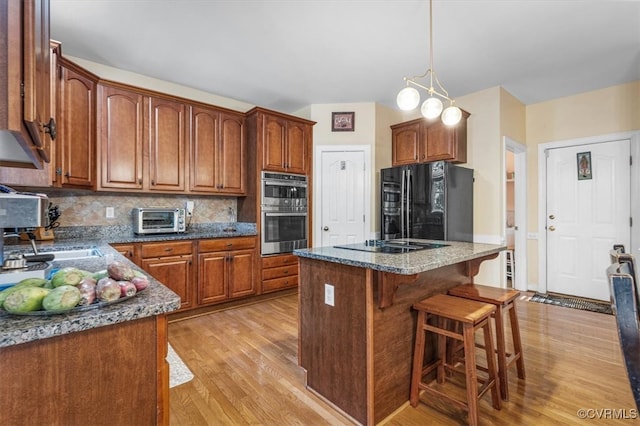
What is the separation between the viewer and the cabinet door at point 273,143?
3.83 meters

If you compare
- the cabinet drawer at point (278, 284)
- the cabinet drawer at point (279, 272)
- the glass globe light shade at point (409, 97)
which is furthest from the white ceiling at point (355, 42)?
the cabinet drawer at point (278, 284)

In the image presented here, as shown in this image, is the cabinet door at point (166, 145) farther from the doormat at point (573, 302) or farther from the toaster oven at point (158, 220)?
the doormat at point (573, 302)

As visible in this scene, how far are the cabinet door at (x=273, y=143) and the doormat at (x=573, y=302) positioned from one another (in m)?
3.70

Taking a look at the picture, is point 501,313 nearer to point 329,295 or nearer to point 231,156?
point 329,295

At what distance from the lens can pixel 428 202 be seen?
359 centimetres

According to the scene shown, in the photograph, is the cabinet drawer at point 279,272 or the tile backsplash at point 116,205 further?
the cabinet drawer at point 279,272

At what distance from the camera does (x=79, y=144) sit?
2.77 metres

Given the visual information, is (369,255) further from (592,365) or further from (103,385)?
(592,365)

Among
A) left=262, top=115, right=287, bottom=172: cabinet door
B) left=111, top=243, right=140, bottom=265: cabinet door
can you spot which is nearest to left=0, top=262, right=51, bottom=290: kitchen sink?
left=111, top=243, right=140, bottom=265: cabinet door

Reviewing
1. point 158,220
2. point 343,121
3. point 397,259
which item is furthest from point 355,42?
point 158,220

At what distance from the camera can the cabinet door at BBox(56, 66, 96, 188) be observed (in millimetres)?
2615

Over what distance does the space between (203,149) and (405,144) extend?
8.93ft

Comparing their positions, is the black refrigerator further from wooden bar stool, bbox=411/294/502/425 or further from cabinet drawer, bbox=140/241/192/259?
cabinet drawer, bbox=140/241/192/259

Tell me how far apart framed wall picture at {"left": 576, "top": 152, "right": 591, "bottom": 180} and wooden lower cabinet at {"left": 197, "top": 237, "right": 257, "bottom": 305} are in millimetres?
4277
